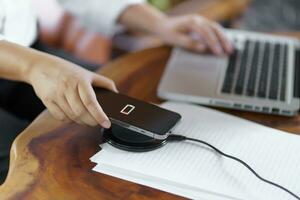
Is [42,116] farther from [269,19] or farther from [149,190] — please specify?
[269,19]

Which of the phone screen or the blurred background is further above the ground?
the phone screen

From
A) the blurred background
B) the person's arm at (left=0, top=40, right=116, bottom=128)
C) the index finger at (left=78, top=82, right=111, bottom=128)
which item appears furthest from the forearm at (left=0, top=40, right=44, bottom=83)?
the blurred background

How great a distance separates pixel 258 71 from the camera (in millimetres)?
902

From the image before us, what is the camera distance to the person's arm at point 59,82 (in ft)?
2.21

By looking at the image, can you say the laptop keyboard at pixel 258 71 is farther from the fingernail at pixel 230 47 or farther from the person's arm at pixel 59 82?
the person's arm at pixel 59 82

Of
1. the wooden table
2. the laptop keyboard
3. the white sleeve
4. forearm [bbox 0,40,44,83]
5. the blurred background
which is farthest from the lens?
the blurred background

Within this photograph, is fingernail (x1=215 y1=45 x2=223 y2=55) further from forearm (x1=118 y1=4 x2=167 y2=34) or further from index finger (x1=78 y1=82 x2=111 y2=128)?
index finger (x1=78 y1=82 x2=111 y2=128)

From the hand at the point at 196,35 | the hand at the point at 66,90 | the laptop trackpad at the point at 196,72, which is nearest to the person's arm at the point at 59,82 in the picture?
the hand at the point at 66,90

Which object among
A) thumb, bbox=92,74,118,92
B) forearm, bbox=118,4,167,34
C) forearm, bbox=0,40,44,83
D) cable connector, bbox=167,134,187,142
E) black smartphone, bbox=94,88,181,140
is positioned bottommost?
cable connector, bbox=167,134,187,142

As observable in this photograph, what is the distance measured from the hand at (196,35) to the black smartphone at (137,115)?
1.05 ft

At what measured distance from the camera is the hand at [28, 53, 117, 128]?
67 centimetres

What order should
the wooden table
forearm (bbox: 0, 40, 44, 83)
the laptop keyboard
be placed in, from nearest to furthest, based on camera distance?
the wooden table
forearm (bbox: 0, 40, 44, 83)
the laptop keyboard

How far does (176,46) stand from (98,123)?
15.5 inches

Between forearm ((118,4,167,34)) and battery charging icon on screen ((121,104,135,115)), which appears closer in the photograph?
battery charging icon on screen ((121,104,135,115))
